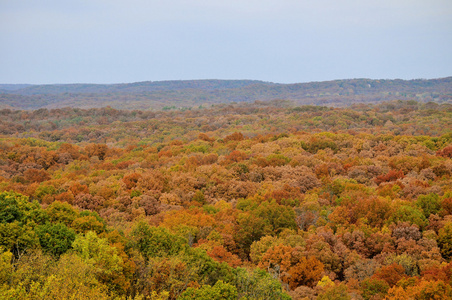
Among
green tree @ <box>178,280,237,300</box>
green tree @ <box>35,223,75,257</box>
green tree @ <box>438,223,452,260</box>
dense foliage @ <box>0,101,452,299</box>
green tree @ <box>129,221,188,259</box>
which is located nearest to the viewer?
green tree @ <box>178,280,237,300</box>

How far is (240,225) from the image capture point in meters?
27.2

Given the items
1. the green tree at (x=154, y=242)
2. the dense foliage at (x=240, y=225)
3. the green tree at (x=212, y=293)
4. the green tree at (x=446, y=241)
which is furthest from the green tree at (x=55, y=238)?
the green tree at (x=446, y=241)

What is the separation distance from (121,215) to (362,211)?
17.4 metres

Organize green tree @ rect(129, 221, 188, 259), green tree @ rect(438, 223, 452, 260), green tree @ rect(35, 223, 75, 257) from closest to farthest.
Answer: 1. green tree @ rect(35, 223, 75, 257)
2. green tree @ rect(129, 221, 188, 259)
3. green tree @ rect(438, 223, 452, 260)

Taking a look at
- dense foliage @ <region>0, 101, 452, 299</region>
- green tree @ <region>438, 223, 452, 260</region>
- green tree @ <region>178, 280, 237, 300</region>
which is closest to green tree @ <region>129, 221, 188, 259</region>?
dense foliage @ <region>0, 101, 452, 299</region>

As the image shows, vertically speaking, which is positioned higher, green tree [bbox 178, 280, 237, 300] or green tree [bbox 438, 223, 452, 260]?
green tree [bbox 178, 280, 237, 300]

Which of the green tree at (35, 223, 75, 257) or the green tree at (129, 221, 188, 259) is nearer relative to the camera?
the green tree at (35, 223, 75, 257)

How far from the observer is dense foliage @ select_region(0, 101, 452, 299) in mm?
16188

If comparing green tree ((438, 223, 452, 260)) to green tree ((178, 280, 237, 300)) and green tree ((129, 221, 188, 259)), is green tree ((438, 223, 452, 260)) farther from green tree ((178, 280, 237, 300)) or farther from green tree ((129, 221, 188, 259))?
green tree ((129, 221, 188, 259))

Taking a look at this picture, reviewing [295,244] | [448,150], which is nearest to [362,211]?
[295,244]

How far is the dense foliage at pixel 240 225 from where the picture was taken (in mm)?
16188

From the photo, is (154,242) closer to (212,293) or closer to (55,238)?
(55,238)

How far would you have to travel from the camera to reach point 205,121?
113 meters

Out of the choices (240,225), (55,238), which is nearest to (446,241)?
(240,225)
